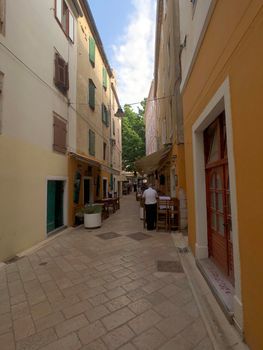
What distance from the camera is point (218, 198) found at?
4141 mm

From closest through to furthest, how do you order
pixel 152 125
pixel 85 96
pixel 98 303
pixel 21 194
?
1. pixel 98 303
2. pixel 21 194
3. pixel 85 96
4. pixel 152 125

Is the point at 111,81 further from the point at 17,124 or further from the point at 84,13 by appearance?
the point at 17,124

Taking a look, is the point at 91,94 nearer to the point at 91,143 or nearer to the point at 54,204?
the point at 91,143

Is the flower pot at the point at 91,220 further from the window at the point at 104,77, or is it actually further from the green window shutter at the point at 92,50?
the window at the point at 104,77

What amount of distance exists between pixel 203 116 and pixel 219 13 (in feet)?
4.91

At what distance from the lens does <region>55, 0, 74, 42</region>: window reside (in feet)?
27.9

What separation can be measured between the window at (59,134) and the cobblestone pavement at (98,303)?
3944 mm

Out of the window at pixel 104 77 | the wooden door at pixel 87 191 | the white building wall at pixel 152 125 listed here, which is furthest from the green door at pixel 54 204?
the white building wall at pixel 152 125

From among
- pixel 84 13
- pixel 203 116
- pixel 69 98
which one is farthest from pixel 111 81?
pixel 203 116

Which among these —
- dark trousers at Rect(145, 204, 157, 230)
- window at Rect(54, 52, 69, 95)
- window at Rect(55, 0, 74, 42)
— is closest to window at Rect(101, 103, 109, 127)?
window at Rect(55, 0, 74, 42)

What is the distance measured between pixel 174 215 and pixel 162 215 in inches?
18.1

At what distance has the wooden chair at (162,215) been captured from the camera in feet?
26.3

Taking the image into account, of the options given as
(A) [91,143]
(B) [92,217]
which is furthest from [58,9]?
(B) [92,217]

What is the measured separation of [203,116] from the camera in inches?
157
